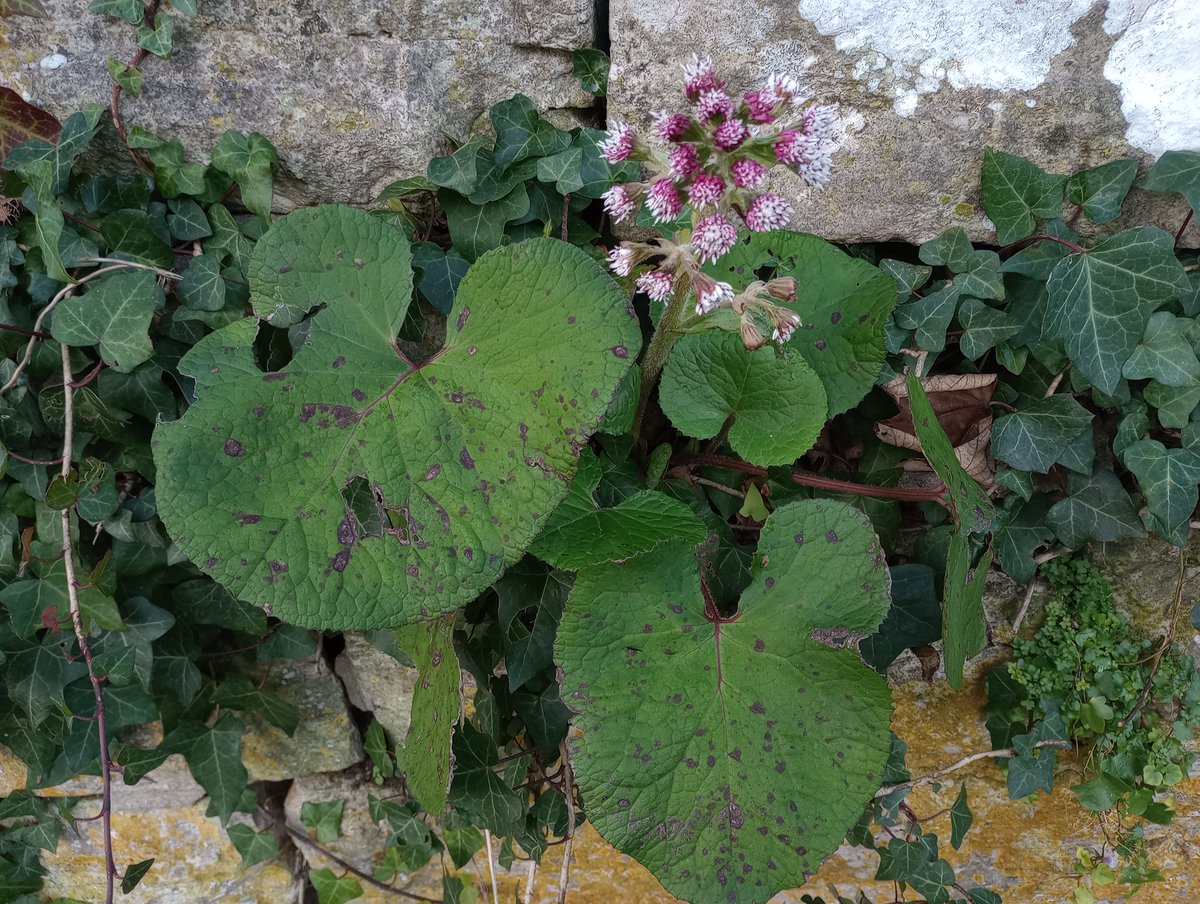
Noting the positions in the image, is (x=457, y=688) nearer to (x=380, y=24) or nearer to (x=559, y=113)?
(x=559, y=113)

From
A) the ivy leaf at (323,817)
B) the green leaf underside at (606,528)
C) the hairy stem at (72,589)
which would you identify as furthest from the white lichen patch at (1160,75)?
the ivy leaf at (323,817)

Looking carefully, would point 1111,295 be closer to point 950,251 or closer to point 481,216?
point 950,251

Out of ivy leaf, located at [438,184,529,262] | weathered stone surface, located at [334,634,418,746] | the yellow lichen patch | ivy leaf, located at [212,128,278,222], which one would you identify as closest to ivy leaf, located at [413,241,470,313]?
ivy leaf, located at [438,184,529,262]

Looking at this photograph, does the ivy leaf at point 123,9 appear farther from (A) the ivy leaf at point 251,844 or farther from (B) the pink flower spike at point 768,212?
(A) the ivy leaf at point 251,844

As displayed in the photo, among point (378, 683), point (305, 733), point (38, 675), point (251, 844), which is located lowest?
point (251, 844)

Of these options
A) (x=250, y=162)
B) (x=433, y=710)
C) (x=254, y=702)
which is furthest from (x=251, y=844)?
(x=250, y=162)

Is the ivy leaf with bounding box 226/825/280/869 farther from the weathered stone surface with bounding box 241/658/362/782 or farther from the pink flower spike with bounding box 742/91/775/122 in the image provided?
the pink flower spike with bounding box 742/91/775/122
